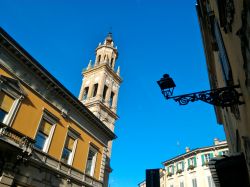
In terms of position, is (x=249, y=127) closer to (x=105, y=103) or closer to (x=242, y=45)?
(x=242, y=45)

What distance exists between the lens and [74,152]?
1662 cm

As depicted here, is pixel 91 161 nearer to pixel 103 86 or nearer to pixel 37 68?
pixel 37 68

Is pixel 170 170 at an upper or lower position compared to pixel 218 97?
upper

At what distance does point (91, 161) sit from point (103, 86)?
19.8 meters

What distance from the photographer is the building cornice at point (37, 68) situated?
1299 centimetres

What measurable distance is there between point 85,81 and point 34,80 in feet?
85.6

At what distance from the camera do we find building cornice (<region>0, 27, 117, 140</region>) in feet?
42.6

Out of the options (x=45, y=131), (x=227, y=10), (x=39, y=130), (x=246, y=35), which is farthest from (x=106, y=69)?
(x=246, y=35)

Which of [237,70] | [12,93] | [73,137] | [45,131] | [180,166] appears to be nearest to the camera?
[237,70]

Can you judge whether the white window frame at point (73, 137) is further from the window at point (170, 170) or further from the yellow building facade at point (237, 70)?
the window at point (170, 170)

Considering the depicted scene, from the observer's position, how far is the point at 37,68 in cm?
1480

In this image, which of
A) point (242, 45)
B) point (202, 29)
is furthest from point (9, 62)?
point (242, 45)

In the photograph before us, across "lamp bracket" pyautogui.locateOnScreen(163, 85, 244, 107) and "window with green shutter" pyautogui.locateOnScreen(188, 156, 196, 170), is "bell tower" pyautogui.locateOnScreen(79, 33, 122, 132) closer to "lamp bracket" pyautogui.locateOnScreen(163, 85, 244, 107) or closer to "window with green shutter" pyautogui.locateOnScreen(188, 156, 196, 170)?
"window with green shutter" pyautogui.locateOnScreen(188, 156, 196, 170)

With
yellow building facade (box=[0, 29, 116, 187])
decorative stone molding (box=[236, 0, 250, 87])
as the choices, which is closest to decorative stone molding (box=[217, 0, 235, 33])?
decorative stone molding (box=[236, 0, 250, 87])
